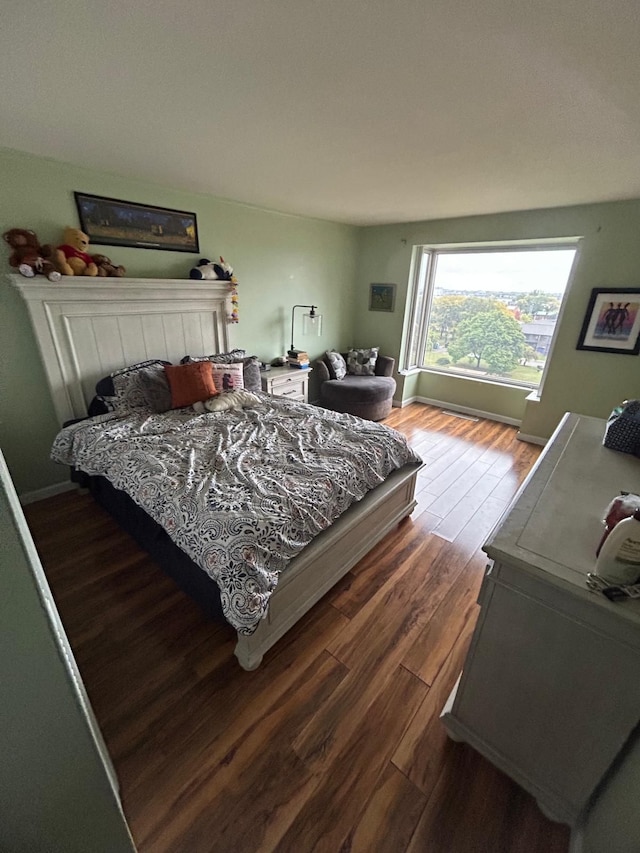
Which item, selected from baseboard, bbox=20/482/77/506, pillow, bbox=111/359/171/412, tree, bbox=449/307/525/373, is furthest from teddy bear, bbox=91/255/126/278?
tree, bbox=449/307/525/373

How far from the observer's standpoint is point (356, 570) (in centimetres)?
203

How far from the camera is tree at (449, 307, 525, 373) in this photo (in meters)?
4.18

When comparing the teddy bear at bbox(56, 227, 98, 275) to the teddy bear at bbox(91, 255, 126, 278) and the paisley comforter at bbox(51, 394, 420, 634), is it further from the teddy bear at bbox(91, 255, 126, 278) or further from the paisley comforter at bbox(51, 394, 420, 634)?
the paisley comforter at bbox(51, 394, 420, 634)

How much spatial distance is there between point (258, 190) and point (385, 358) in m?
2.40

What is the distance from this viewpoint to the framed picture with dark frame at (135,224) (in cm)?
245

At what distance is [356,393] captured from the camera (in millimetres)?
3990

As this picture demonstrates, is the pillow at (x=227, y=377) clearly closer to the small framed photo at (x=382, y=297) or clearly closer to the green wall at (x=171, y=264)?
the green wall at (x=171, y=264)

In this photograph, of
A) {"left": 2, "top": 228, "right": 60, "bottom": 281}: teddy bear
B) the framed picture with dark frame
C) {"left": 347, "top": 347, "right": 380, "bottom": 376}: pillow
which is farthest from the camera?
{"left": 347, "top": 347, "right": 380, "bottom": 376}: pillow

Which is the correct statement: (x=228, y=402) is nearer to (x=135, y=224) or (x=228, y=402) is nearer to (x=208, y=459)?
(x=208, y=459)

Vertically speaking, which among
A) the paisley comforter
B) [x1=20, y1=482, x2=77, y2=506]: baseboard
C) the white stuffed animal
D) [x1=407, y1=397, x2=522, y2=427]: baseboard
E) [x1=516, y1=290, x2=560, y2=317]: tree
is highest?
[x1=516, y1=290, x2=560, y2=317]: tree

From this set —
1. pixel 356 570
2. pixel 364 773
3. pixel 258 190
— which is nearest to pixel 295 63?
pixel 258 190

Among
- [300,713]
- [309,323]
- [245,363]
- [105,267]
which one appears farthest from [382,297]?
[300,713]

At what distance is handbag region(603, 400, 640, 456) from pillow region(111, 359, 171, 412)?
8.95 ft

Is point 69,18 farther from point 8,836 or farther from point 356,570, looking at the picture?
point 356,570
